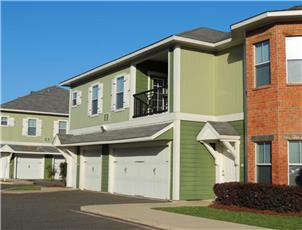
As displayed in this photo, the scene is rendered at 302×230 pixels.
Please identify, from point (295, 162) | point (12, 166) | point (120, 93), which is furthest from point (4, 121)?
point (295, 162)

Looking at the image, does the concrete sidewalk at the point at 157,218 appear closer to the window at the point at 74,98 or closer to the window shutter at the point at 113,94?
the window shutter at the point at 113,94

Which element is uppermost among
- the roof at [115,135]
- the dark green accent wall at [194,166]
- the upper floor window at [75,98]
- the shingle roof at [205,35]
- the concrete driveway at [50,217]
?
the shingle roof at [205,35]

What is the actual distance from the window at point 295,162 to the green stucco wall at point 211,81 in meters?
3.36

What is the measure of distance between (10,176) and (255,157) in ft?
94.6

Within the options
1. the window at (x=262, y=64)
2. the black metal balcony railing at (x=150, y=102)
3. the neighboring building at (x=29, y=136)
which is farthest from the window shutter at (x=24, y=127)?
the window at (x=262, y=64)

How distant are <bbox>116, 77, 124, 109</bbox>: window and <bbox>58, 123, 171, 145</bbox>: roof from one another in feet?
4.64

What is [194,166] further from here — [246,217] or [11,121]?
[11,121]

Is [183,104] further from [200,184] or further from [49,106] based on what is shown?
[49,106]

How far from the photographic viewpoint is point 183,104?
64.2ft

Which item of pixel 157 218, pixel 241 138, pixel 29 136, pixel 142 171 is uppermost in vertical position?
pixel 29 136

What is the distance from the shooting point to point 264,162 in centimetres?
1675

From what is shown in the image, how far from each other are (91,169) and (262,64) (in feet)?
42.3

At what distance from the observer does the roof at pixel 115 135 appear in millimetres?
19734

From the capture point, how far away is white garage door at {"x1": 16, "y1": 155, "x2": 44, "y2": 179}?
136 ft
